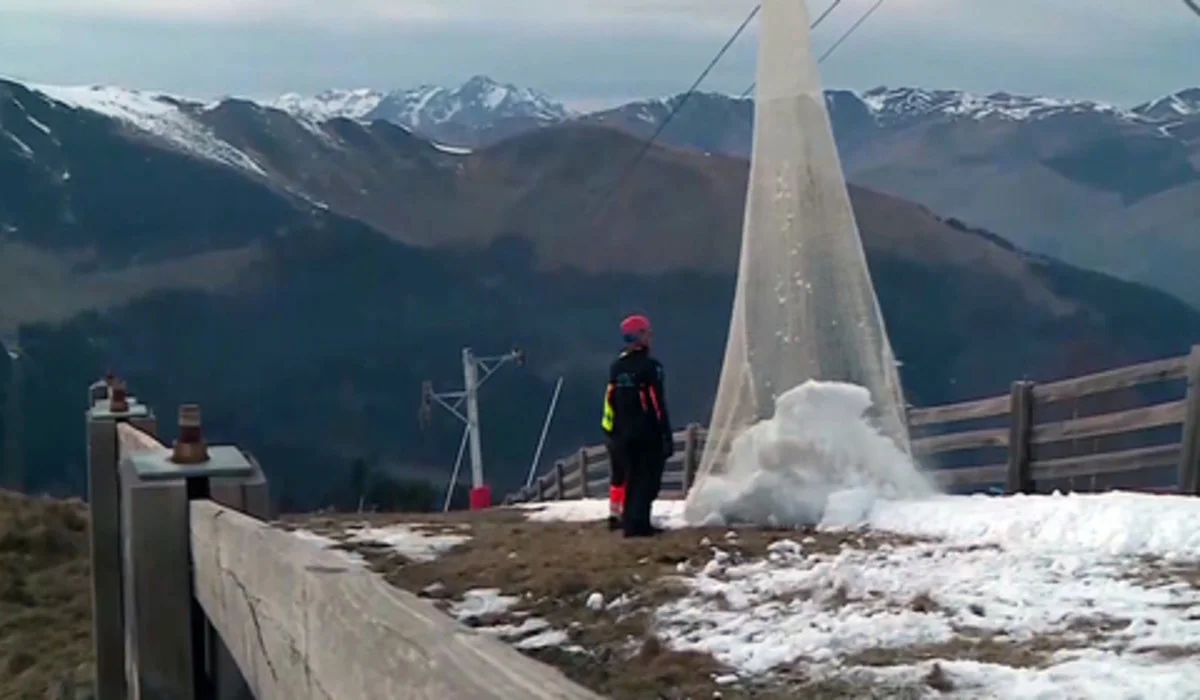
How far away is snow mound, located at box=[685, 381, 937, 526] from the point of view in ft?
33.0

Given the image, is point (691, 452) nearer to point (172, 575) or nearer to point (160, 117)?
point (172, 575)

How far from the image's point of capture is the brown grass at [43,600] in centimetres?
953

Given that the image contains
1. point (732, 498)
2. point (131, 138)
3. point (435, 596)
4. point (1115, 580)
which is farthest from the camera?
point (131, 138)

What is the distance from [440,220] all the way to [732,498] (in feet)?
177

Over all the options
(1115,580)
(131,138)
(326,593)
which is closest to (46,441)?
(1115,580)

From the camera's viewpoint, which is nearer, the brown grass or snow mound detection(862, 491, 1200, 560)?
snow mound detection(862, 491, 1200, 560)

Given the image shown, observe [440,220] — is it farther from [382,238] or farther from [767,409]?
[767,409]

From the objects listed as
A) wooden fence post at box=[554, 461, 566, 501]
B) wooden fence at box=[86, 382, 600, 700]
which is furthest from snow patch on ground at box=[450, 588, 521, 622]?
wooden fence post at box=[554, 461, 566, 501]

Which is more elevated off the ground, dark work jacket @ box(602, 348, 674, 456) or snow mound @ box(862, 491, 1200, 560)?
dark work jacket @ box(602, 348, 674, 456)

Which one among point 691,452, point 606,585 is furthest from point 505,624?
point 691,452

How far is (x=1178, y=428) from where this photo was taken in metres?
10.7

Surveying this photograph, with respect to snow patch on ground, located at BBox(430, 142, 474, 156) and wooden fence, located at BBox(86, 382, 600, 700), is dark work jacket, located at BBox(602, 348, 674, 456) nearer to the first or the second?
wooden fence, located at BBox(86, 382, 600, 700)

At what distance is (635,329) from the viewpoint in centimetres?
983

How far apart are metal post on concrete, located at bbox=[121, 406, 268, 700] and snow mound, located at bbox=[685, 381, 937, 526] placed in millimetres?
6702
